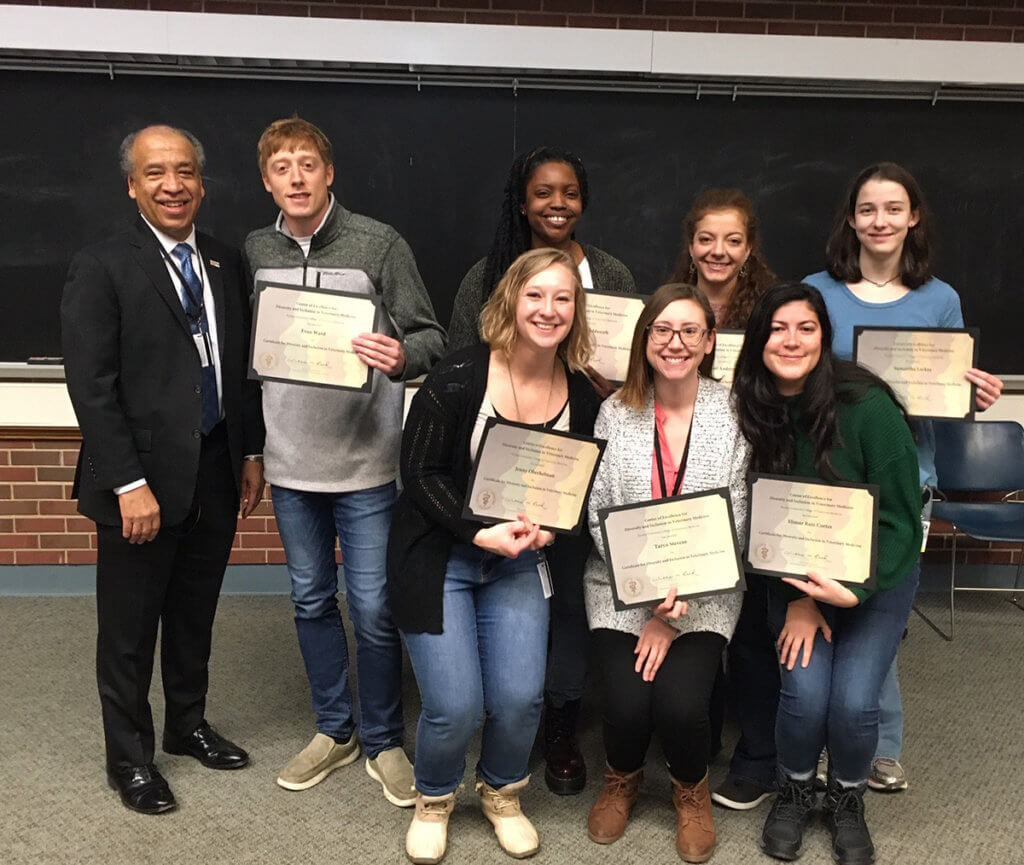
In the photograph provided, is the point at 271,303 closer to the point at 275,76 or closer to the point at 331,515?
the point at 331,515

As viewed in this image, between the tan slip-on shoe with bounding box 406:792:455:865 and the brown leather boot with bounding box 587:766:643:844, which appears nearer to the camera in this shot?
the tan slip-on shoe with bounding box 406:792:455:865

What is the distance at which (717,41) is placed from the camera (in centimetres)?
387

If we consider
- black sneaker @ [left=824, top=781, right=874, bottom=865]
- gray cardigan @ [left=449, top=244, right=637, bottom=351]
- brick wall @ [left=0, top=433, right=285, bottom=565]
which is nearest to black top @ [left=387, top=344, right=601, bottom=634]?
gray cardigan @ [left=449, top=244, right=637, bottom=351]

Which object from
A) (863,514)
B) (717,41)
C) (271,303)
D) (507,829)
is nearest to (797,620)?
(863,514)

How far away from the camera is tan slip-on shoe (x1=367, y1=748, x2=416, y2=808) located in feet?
8.35

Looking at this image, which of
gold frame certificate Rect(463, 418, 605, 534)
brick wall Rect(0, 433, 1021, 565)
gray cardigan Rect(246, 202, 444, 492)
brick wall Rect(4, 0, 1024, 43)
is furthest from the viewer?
brick wall Rect(0, 433, 1021, 565)

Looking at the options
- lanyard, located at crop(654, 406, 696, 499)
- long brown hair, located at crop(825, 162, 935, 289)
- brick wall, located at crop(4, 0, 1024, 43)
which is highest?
brick wall, located at crop(4, 0, 1024, 43)

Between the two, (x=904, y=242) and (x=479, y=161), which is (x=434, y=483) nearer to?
(x=904, y=242)

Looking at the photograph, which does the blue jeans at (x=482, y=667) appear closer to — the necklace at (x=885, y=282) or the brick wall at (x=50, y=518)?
the necklace at (x=885, y=282)

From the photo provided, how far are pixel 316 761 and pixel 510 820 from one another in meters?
0.67

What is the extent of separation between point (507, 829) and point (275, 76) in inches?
125

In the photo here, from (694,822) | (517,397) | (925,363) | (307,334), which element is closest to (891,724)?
(694,822)

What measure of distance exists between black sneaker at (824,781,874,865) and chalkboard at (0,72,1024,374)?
8.02ft

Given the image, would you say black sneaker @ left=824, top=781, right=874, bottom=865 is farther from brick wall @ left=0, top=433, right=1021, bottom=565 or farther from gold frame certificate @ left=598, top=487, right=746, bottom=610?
brick wall @ left=0, top=433, right=1021, bottom=565
